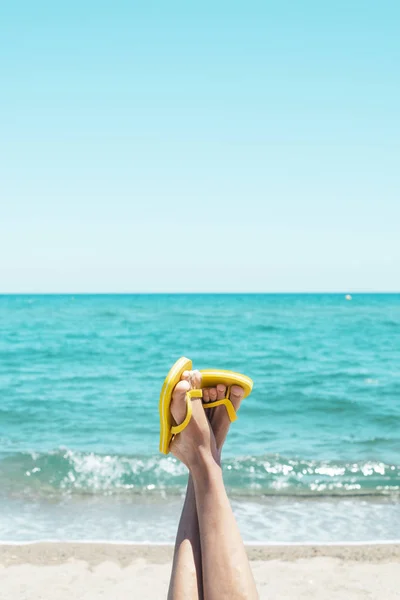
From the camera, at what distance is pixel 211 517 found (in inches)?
117

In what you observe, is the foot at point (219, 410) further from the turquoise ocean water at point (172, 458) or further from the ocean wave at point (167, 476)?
the ocean wave at point (167, 476)

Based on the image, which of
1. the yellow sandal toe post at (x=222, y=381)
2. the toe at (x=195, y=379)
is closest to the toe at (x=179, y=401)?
the toe at (x=195, y=379)

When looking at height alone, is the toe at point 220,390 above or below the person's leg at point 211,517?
above

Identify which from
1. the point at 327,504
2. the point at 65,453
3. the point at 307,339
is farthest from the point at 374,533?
the point at 307,339

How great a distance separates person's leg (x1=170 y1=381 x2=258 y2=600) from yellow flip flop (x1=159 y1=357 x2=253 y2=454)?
0.12 ft

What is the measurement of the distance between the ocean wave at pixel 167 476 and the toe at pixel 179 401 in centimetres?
414

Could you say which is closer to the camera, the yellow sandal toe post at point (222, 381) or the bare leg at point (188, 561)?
the bare leg at point (188, 561)

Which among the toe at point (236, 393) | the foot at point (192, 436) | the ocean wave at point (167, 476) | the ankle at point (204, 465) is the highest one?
the toe at point (236, 393)

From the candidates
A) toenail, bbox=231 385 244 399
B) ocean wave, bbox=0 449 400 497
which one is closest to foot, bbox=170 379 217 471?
toenail, bbox=231 385 244 399

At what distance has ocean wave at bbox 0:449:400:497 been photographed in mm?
7176

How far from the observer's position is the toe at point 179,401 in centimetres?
323

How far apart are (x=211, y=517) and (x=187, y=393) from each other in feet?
2.02

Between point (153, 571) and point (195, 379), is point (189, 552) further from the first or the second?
point (153, 571)

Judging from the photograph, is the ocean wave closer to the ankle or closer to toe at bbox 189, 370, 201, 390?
toe at bbox 189, 370, 201, 390
